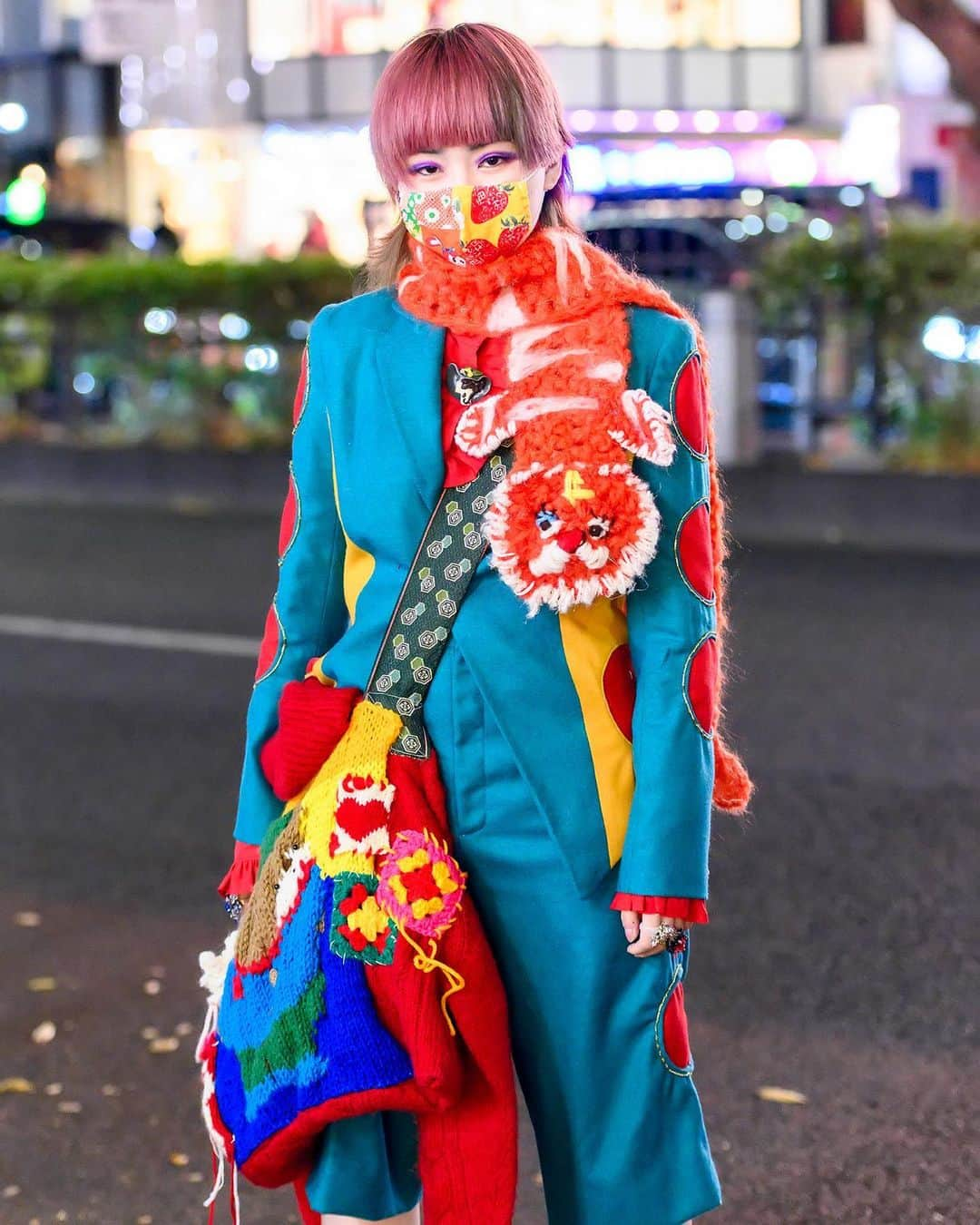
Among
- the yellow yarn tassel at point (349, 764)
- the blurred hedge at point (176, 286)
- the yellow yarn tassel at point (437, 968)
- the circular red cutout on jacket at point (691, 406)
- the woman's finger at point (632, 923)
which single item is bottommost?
the blurred hedge at point (176, 286)

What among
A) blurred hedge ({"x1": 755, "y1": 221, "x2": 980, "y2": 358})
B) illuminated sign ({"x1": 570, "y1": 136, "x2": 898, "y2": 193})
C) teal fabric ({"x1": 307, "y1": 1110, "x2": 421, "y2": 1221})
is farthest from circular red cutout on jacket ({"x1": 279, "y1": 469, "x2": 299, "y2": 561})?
illuminated sign ({"x1": 570, "y1": 136, "x2": 898, "y2": 193})

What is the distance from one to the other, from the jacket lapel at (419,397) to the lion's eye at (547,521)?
165 millimetres

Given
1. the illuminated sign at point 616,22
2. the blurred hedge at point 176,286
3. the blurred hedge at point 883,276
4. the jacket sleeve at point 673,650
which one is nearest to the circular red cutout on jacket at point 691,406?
the jacket sleeve at point 673,650

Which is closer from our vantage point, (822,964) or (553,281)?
(553,281)

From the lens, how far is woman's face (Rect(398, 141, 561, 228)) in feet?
8.65

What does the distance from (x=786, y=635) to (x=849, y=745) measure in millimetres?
2114

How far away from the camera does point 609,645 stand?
2.70 meters

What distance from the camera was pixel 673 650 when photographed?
8.70 feet

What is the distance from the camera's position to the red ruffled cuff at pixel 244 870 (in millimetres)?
2895

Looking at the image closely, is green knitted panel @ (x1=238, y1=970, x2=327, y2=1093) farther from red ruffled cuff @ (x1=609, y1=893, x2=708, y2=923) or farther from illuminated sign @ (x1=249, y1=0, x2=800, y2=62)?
illuminated sign @ (x1=249, y1=0, x2=800, y2=62)

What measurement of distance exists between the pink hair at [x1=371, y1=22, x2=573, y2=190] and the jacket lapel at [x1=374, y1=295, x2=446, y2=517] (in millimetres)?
237

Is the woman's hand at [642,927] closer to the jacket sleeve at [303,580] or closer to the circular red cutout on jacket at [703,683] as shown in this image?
the circular red cutout on jacket at [703,683]

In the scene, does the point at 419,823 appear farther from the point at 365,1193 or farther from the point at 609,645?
the point at 365,1193

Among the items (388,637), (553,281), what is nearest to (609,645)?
(388,637)
